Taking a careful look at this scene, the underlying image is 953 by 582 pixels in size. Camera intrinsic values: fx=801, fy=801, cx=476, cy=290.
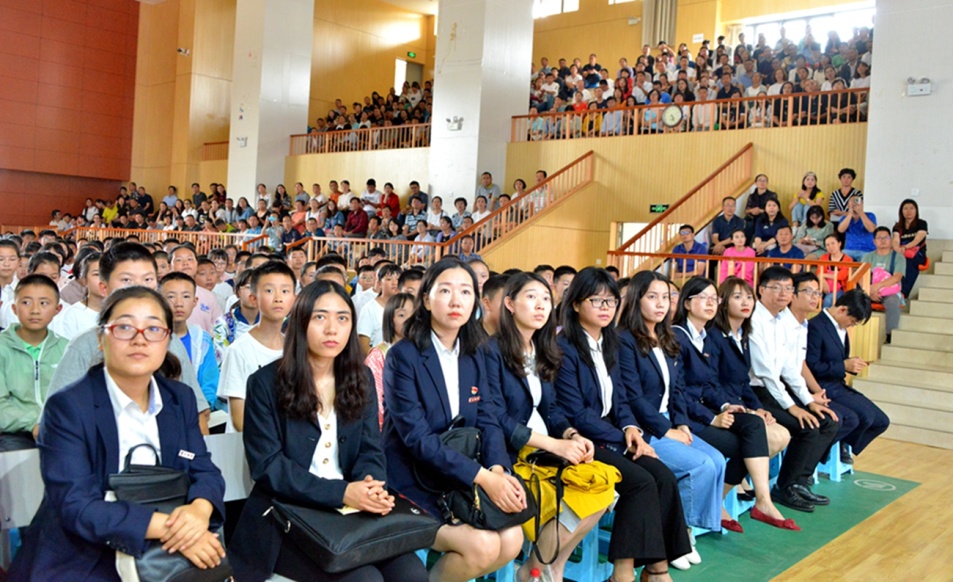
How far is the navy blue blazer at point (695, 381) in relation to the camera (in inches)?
168

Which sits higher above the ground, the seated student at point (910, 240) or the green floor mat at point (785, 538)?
the seated student at point (910, 240)

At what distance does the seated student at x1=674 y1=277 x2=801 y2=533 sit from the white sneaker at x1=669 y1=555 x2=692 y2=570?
0.62 metres

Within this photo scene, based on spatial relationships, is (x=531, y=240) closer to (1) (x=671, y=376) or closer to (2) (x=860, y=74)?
(2) (x=860, y=74)

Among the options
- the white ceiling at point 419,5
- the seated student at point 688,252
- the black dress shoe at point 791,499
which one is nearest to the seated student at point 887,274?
the seated student at point 688,252

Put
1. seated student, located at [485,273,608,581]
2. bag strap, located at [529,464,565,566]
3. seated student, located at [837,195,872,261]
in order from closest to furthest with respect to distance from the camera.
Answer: bag strap, located at [529,464,565,566], seated student, located at [485,273,608,581], seated student, located at [837,195,872,261]

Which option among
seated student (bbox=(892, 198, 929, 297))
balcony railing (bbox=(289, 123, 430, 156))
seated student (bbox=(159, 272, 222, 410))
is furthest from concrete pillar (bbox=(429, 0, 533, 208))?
A: seated student (bbox=(159, 272, 222, 410))

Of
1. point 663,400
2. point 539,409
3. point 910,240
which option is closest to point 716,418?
point 663,400

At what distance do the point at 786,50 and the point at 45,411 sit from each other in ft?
41.8

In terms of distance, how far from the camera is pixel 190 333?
3.78 m

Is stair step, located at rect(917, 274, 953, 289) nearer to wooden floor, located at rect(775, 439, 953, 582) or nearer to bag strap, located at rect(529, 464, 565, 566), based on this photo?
wooden floor, located at rect(775, 439, 953, 582)

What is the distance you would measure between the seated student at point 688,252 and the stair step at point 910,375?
1.95 m

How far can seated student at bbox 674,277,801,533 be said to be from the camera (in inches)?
166

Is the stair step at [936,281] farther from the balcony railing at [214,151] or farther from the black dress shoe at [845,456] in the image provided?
the balcony railing at [214,151]

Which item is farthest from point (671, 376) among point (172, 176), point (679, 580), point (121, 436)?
point (172, 176)
